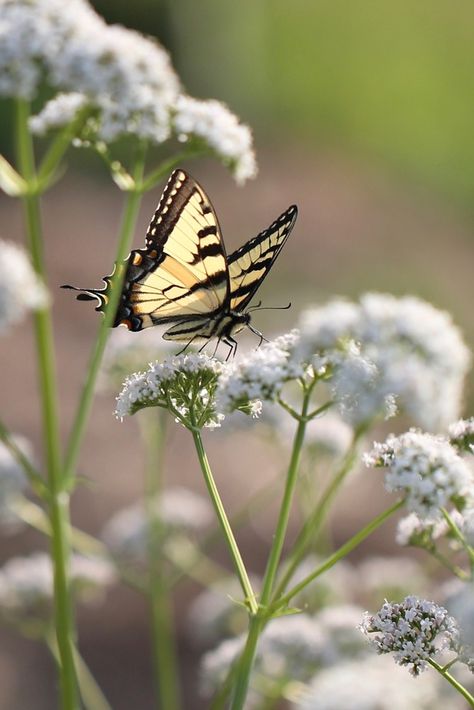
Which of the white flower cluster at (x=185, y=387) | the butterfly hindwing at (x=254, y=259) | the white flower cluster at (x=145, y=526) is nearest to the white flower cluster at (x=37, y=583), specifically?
the white flower cluster at (x=145, y=526)

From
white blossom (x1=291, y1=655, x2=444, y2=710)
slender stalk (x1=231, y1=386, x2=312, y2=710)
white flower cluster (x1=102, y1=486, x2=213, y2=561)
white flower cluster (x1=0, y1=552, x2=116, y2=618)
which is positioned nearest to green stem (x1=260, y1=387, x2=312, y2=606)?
slender stalk (x1=231, y1=386, x2=312, y2=710)

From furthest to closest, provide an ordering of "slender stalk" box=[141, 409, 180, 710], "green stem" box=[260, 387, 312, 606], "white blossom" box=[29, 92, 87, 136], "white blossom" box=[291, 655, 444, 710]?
"slender stalk" box=[141, 409, 180, 710] < "white blossom" box=[29, 92, 87, 136] < "white blossom" box=[291, 655, 444, 710] < "green stem" box=[260, 387, 312, 606]

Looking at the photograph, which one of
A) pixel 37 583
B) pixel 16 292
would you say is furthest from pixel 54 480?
pixel 37 583

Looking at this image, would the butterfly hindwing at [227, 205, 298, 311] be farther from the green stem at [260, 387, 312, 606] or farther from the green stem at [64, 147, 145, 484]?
the green stem at [260, 387, 312, 606]

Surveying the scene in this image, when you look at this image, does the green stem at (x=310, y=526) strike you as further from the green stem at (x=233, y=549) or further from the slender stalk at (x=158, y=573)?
the slender stalk at (x=158, y=573)

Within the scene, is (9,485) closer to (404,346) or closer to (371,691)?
(371,691)

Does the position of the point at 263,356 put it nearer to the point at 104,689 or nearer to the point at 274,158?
the point at 104,689
